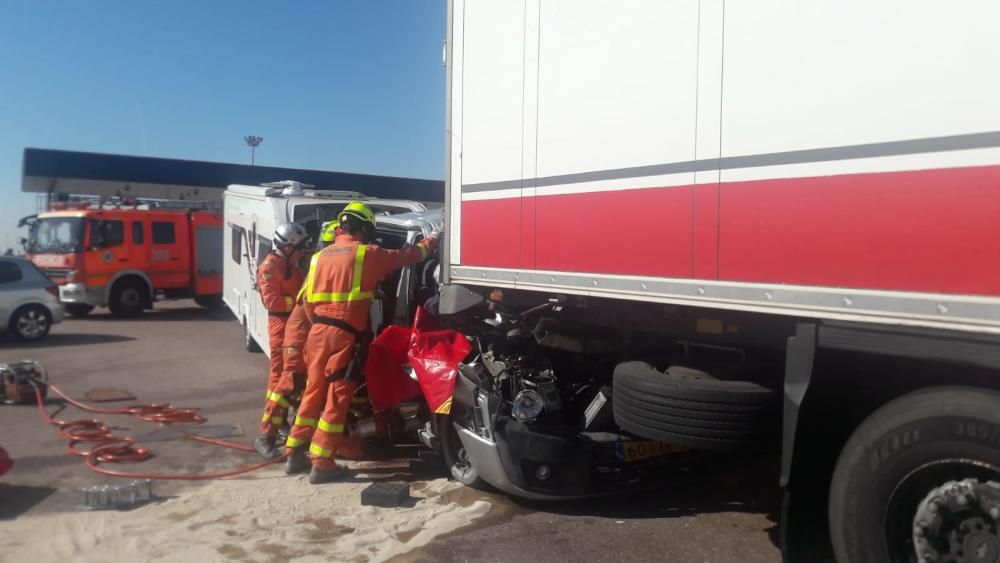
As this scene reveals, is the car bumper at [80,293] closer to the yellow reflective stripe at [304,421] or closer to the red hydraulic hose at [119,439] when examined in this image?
the red hydraulic hose at [119,439]

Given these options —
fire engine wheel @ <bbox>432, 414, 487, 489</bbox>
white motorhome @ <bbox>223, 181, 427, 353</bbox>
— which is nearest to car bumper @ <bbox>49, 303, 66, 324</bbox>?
white motorhome @ <bbox>223, 181, 427, 353</bbox>

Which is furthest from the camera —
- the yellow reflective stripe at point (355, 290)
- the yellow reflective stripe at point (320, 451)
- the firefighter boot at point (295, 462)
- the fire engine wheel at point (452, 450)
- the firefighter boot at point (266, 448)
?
the firefighter boot at point (266, 448)

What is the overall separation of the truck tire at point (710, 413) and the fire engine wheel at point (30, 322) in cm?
1301

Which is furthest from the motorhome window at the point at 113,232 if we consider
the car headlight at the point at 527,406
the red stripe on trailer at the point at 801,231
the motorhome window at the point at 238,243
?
the red stripe on trailer at the point at 801,231

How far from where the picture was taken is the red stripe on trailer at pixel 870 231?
9.33ft

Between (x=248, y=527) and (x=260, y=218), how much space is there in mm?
5424

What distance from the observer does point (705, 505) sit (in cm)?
527

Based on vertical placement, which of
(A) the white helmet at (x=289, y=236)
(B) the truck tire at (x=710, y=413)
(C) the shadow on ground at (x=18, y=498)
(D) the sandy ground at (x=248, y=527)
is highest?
(A) the white helmet at (x=289, y=236)

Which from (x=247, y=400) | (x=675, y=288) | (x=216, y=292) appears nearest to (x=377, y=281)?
(x=675, y=288)

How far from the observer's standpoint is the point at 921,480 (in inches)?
124

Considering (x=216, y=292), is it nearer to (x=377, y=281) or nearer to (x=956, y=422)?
(x=377, y=281)

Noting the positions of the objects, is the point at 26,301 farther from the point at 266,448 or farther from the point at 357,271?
the point at 357,271

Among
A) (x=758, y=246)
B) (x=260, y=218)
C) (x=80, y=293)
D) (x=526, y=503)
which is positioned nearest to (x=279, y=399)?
(x=526, y=503)

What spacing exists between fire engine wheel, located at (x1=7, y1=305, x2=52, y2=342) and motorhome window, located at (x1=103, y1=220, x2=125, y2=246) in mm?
4202
